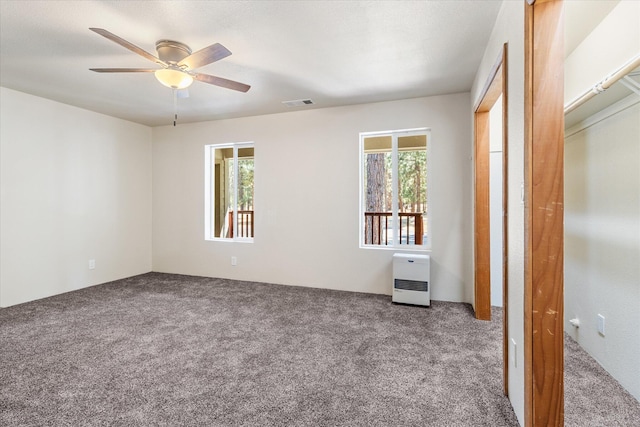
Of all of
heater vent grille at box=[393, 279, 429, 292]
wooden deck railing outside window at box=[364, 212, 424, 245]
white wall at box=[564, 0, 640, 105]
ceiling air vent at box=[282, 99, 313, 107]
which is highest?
ceiling air vent at box=[282, 99, 313, 107]

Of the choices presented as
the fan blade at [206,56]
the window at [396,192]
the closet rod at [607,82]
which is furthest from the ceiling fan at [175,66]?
the closet rod at [607,82]

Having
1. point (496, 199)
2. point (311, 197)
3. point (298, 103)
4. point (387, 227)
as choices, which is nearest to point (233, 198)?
point (311, 197)

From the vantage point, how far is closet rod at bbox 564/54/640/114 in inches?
58.9

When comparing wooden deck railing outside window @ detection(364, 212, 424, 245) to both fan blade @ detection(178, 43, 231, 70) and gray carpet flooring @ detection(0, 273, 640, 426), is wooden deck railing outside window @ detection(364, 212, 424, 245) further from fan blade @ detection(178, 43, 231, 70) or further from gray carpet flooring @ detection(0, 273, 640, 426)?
fan blade @ detection(178, 43, 231, 70)

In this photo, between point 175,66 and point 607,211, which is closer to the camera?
point 607,211

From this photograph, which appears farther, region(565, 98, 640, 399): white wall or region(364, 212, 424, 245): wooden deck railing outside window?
region(364, 212, 424, 245): wooden deck railing outside window

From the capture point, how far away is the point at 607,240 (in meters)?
2.11

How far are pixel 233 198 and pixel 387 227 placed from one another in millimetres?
2488

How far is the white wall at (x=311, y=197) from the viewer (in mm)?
3734

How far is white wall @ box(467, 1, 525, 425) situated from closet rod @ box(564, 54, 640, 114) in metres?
0.47

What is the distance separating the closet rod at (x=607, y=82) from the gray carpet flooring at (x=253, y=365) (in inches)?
71.1

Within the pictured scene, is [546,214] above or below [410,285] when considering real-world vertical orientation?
above

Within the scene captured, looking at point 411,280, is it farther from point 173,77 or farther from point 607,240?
point 173,77

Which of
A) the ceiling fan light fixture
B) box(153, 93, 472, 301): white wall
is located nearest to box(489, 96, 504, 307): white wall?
box(153, 93, 472, 301): white wall
